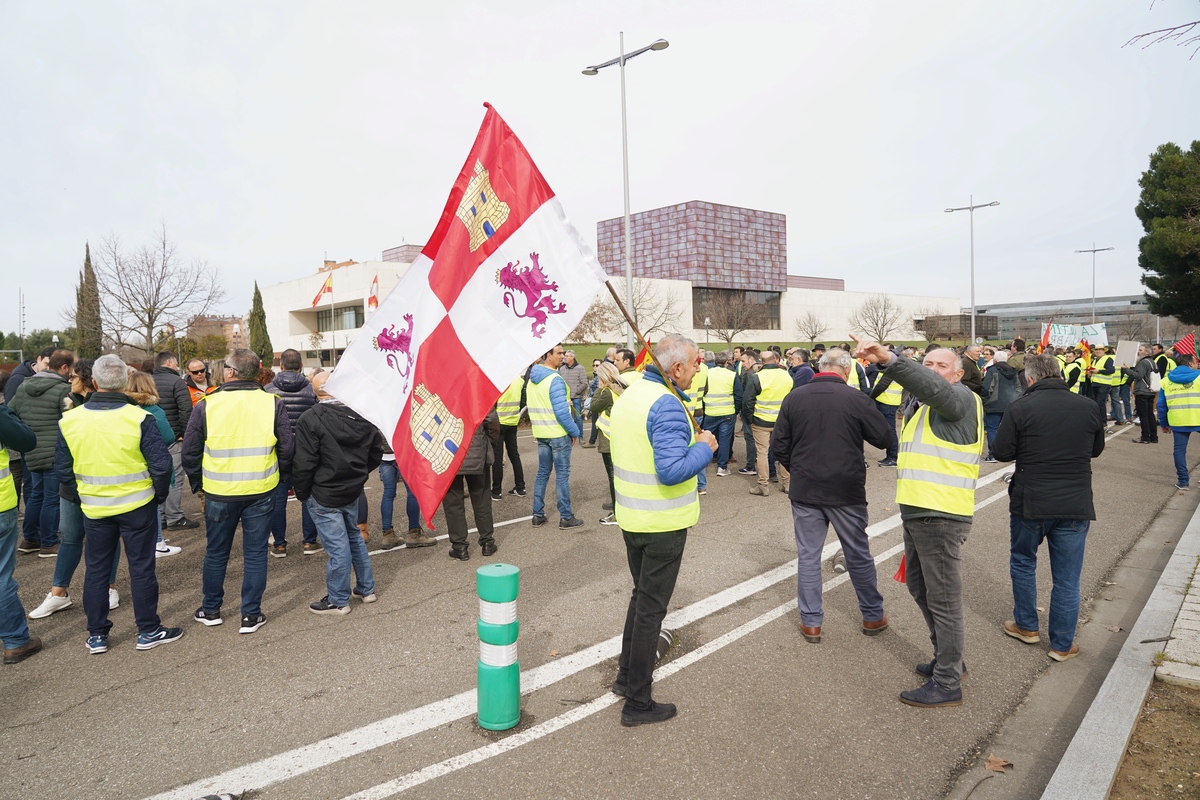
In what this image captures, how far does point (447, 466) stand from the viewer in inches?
165

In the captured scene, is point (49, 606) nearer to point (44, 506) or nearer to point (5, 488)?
point (5, 488)

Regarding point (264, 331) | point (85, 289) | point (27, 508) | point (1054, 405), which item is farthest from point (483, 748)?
point (264, 331)

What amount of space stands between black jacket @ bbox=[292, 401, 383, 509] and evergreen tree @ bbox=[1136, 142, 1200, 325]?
25.1 meters

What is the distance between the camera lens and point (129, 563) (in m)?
4.87

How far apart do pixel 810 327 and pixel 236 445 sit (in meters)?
94.0

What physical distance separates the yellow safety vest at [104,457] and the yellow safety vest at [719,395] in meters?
7.49

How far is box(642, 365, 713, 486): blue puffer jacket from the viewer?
11.8 ft

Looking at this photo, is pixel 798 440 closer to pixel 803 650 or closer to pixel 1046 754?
pixel 803 650

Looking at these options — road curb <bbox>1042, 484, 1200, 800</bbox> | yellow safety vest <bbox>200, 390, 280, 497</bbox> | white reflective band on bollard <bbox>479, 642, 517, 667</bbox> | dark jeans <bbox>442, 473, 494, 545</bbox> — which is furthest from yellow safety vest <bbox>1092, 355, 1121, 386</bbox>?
yellow safety vest <bbox>200, 390, 280, 497</bbox>

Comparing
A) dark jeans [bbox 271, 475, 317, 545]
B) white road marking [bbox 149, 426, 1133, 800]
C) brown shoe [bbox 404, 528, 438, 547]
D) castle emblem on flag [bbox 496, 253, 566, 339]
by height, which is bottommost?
white road marking [bbox 149, 426, 1133, 800]

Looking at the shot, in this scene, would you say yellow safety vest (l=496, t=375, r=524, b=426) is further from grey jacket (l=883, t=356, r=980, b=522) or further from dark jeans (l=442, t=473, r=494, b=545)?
grey jacket (l=883, t=356, r=980, b=522)

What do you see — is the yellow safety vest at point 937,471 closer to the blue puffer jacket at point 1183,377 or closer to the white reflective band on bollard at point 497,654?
the white reflective band on bollard at point 497,654

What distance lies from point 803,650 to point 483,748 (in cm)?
232

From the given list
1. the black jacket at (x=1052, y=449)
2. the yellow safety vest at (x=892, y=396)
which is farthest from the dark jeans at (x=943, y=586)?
the yellow safety vest at (x=892, y=396)
